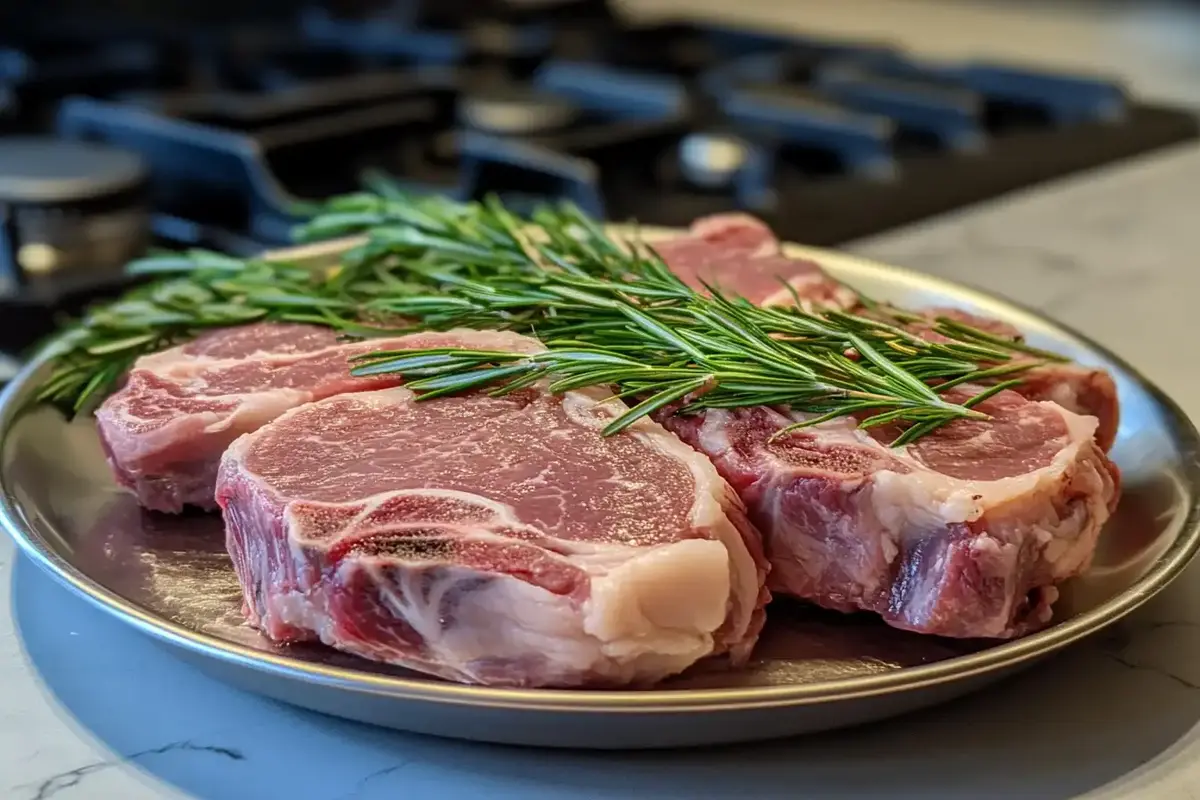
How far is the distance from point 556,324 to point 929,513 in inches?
13.3

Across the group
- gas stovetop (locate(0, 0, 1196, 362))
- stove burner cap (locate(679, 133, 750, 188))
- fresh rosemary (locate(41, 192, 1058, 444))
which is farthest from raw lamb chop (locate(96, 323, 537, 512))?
stove burner cap (locate(679, 133, 750, 188))

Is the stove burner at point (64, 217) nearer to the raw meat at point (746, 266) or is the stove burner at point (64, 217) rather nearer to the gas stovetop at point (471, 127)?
the gas stovetop at point (471, 127)

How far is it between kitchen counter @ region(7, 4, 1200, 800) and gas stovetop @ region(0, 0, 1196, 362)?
2.20ft

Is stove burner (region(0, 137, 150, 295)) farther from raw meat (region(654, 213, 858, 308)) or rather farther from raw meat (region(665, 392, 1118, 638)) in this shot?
raw meat (region(665, 392, 1118, 638))

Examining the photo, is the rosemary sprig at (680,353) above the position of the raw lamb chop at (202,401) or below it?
above

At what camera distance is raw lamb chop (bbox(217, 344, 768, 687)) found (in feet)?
2.27

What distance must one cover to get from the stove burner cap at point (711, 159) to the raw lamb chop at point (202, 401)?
2.93 ft

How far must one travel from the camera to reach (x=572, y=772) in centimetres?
71

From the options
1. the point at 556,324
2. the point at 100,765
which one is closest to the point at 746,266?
the point at 556,324

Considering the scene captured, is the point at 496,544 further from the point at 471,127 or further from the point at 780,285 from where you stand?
the point at 471,127

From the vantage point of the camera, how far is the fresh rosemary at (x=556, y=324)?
85cm

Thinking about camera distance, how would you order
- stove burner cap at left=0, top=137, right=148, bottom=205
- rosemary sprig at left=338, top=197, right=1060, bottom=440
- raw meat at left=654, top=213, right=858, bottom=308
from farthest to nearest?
stove burner cap at left=0, top=137, right=148, bottom=205 < raw meat at left=654, top=213, right=858, bottom=308 < rosemary sprig at left=338, top=197, right=1060, bottom=440

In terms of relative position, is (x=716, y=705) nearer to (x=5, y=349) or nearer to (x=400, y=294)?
(x=400, y=294)

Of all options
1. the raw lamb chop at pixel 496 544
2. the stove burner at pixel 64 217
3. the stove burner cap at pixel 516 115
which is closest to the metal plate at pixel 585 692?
the raw lamb chop at pixel 496 544
